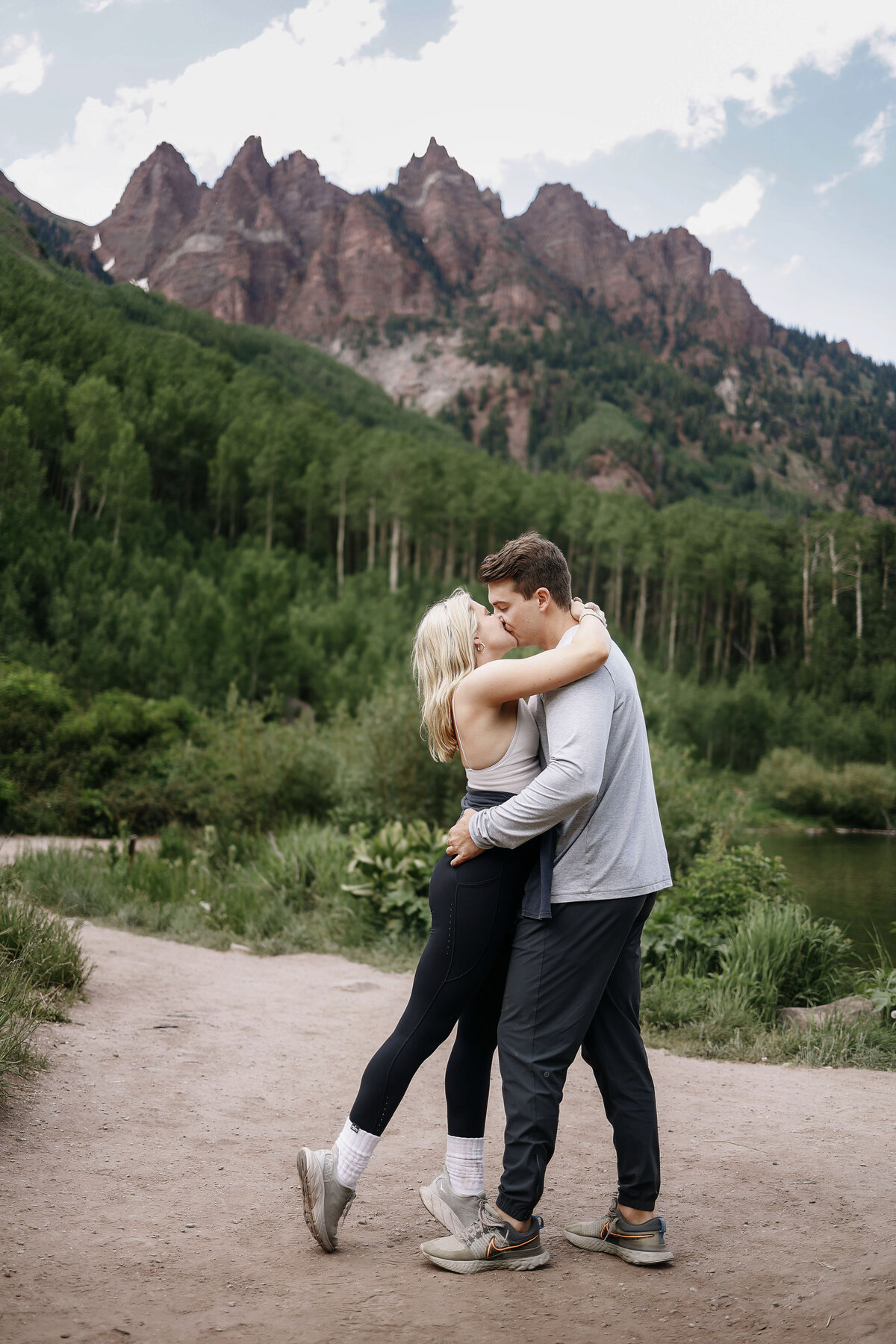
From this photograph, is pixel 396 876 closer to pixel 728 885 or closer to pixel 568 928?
pixel 728 885

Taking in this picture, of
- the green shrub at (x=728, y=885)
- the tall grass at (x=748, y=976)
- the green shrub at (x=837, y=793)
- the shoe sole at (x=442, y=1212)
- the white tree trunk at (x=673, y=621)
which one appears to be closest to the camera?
the shoe sole at (x=442, y=1212)

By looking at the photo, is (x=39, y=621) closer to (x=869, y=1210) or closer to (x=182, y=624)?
(x=182, y=624)

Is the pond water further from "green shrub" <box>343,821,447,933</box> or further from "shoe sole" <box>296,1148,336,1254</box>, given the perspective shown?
"shoe sole" <box>296,1148,336,1254</box>

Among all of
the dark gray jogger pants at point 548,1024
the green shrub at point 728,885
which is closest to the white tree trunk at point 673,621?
the green shrub at point 728,885

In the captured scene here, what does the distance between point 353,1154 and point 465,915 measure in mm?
779

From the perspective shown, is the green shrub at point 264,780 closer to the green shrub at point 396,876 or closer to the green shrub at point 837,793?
the green shrub at point 396,876

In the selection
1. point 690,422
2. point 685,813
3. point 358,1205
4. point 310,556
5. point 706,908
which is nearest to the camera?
point 358,1205

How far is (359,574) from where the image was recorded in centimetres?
5162

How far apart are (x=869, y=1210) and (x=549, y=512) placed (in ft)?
198

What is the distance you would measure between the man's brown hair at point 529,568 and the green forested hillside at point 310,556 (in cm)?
1901

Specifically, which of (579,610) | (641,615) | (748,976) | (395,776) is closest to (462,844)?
(579,610)

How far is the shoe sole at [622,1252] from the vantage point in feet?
9.00

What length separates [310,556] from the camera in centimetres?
5706

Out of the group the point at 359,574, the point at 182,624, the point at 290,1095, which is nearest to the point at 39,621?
the point at 182,624
